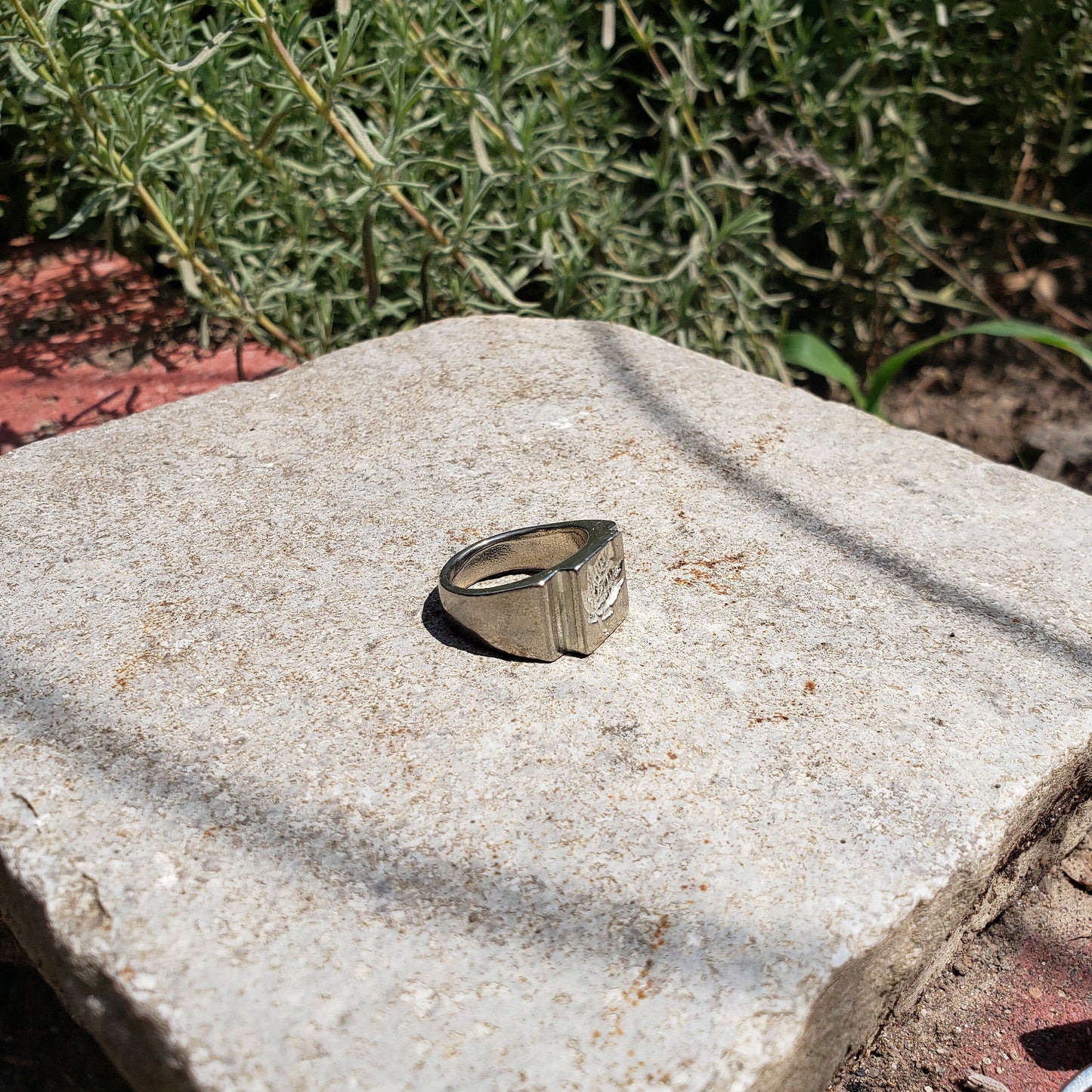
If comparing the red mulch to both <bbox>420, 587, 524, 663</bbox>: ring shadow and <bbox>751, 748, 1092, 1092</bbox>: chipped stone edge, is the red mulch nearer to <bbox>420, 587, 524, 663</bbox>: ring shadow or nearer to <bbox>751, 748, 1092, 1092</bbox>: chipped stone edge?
<bbox>420, 587, 524, 663</bbox>: ring shadow

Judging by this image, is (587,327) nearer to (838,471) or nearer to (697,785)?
(838,471)

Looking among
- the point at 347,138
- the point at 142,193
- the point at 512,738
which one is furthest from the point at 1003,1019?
the point at 142,193

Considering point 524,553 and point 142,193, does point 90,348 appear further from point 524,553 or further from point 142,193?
point 524,553

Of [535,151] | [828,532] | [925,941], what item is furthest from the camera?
[535,151]

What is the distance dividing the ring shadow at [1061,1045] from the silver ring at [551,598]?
2.33ft

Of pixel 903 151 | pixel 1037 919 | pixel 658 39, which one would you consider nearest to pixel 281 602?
pixel 1037 919

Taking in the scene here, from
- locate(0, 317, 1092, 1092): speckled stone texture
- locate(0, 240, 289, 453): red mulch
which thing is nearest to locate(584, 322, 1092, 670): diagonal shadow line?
locate(0, 317, 1092, 1092): speckled stone texture

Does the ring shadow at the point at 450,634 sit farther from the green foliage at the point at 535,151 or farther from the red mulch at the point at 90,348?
the red mulch at the point at 90,348

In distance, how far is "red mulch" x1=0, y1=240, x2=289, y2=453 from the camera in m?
2.34

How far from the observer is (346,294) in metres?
2.55

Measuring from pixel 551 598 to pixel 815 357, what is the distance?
1.44 meters

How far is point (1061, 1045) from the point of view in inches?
51.3

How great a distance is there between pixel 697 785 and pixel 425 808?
0.32 metres

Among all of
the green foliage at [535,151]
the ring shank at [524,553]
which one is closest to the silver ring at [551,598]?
the ring shank at [524,553]
